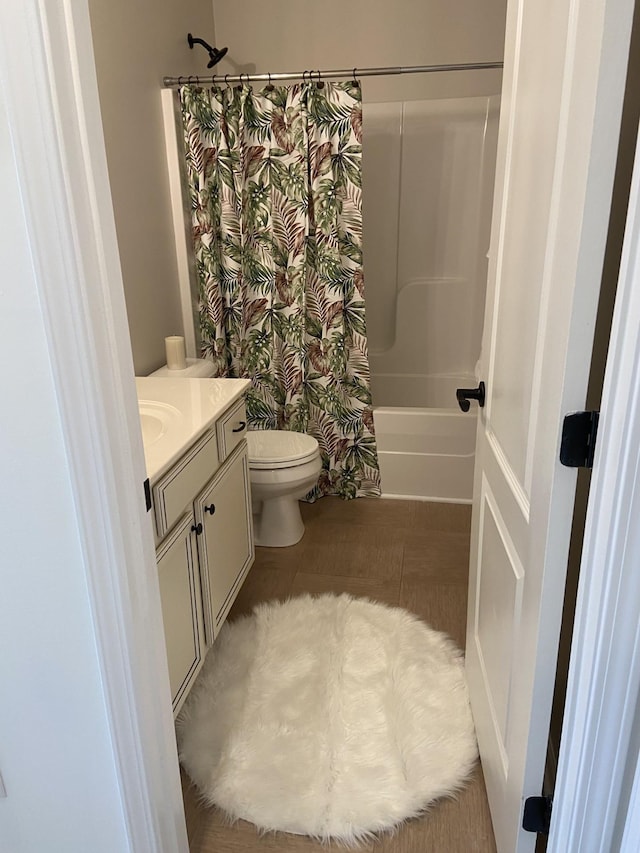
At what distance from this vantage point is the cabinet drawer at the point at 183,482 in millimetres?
1478

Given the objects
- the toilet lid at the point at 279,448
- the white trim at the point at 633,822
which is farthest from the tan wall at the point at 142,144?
the white trim at the point at 633,822

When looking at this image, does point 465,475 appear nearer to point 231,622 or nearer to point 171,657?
point 231,622

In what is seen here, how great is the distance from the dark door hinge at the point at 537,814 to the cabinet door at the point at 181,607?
0.81 m

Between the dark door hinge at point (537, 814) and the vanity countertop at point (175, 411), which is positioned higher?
the vanity countertop at point (175, 411)

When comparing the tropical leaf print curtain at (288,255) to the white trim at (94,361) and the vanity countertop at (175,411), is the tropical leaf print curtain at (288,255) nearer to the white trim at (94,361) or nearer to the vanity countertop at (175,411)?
the vanity countertop at (175,411)

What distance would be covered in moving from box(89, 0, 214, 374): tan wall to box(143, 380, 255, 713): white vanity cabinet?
28.7 inches

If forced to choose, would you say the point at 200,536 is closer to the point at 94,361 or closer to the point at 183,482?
the point at 183,482

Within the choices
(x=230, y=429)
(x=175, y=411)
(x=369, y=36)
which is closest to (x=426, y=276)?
(x=369, y=36)

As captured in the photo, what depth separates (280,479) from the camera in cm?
249

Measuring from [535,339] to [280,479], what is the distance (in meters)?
1.49

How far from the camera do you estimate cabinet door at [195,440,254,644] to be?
180cm

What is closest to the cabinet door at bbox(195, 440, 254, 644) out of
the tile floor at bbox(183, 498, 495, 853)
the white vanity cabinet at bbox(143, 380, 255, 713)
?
the white vanity cabinet at bbox(143, 380, 255, 713)

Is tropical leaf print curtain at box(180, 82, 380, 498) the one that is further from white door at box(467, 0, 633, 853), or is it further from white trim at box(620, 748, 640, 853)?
white trim at box(620, 748, 640, 853)

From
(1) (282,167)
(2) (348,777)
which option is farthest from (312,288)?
(2) (348,777)
